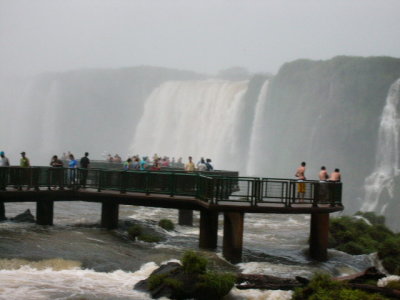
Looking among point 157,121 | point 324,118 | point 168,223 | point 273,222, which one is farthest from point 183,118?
point 168,223

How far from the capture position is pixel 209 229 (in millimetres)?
20562

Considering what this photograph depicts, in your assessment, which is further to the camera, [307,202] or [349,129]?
[349,129]

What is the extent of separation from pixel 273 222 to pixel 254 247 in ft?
34.1

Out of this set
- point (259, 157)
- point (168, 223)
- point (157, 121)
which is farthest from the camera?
point (157, 121)

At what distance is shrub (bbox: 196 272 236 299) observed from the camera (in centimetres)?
1444

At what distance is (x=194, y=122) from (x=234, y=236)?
5698 centimetres

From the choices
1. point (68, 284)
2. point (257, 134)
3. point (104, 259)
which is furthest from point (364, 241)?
point (257, 134)

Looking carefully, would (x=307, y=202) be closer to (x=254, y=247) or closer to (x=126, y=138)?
(x=254, y=247)

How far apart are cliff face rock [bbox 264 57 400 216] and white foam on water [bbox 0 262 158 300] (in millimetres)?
38428

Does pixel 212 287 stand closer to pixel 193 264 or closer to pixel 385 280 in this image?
pixel 193 264

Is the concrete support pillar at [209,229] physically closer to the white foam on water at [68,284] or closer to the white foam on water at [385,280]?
the white foam on water at [68,284]

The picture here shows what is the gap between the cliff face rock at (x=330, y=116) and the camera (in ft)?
186

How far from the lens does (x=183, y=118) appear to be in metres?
77.5

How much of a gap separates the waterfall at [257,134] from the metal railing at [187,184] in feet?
154
